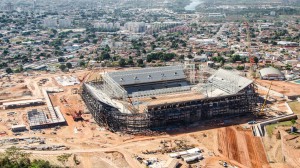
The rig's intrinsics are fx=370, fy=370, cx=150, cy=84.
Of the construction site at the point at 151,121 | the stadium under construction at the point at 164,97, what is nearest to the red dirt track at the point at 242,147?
the construction site at the point at 151,121

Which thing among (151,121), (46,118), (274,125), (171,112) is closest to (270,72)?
(274,125)

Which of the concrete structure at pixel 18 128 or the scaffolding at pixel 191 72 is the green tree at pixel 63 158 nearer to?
the concrete structure at pixel 18 128

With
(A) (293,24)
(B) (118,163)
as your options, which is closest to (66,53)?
(B) (118,163)

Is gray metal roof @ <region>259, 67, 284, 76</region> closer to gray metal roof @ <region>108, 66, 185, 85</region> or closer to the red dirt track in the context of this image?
gray metal roof @ <region>108, 66, 185, 85</region>

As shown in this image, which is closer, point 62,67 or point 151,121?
point 151,121

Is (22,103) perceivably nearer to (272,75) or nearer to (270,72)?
(270,72)
